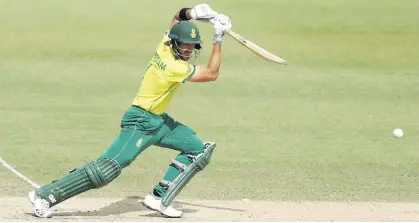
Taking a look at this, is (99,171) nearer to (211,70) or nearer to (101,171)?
(101,171)

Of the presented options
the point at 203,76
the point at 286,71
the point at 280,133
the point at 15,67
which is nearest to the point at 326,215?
the point at 203,76

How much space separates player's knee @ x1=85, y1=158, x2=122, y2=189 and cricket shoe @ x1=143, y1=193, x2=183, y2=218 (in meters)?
0.65

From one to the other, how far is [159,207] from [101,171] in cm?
78

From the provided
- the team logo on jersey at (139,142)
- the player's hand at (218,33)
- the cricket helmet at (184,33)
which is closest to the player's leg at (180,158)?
the team logo on jersey at (139,142)

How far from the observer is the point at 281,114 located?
46.3ft

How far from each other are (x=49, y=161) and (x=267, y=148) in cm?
267

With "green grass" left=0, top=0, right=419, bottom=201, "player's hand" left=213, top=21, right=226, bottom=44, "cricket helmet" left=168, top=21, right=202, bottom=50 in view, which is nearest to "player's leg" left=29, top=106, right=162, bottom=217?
"cricket helmet" left=168, top=21, right=202, bottom=50

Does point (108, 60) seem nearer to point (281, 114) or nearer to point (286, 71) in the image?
point (286, 71)

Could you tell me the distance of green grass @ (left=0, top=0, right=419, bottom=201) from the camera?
35.7 ft

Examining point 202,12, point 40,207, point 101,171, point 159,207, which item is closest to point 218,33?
point 202,12

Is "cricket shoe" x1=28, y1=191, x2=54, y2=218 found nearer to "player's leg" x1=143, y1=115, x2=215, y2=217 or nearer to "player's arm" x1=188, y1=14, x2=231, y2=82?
"player's leg" x1=143, y1=115, x2=215, y2=217

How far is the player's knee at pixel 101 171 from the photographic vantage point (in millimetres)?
8180

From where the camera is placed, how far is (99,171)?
8.17 metres

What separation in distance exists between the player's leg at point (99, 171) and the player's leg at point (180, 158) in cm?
25
